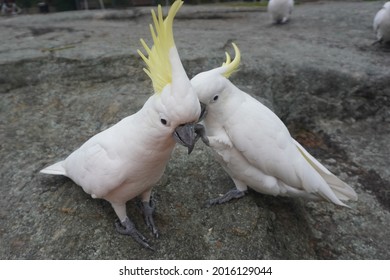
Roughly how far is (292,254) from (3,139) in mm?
2459

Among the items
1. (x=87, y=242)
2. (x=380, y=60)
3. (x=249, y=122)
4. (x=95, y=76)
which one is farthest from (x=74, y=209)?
(x=380, y=60)

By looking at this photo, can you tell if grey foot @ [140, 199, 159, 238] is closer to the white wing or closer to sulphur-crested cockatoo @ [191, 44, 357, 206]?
sulphur-crested cockatoo @ [191, 44, 357, 206]

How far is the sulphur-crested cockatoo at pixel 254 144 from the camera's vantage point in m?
1.96

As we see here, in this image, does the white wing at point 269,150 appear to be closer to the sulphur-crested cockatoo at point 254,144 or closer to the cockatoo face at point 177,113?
the sulphur-crested cockatoo at point 254,144

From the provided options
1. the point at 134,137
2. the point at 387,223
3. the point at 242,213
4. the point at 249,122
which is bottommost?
the point at 387,223

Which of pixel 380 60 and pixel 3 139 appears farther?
pixel 380 60

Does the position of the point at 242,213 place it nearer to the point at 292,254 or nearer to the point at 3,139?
the point at 292,254

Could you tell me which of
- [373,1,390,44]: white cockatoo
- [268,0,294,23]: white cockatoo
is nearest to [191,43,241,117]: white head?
[373,1,390,44]: white cockatoo

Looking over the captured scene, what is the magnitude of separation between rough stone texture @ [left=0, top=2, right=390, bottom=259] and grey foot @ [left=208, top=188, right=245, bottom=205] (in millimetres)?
45

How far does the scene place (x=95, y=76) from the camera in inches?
143

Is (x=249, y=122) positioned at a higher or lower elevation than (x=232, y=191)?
higher

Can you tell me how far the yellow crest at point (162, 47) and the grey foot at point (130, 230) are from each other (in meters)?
0.89

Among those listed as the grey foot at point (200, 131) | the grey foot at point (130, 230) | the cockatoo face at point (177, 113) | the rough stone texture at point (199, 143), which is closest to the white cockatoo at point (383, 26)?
the rough stone texture at point (199, 143)

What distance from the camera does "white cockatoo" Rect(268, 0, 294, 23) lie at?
5902 mm
